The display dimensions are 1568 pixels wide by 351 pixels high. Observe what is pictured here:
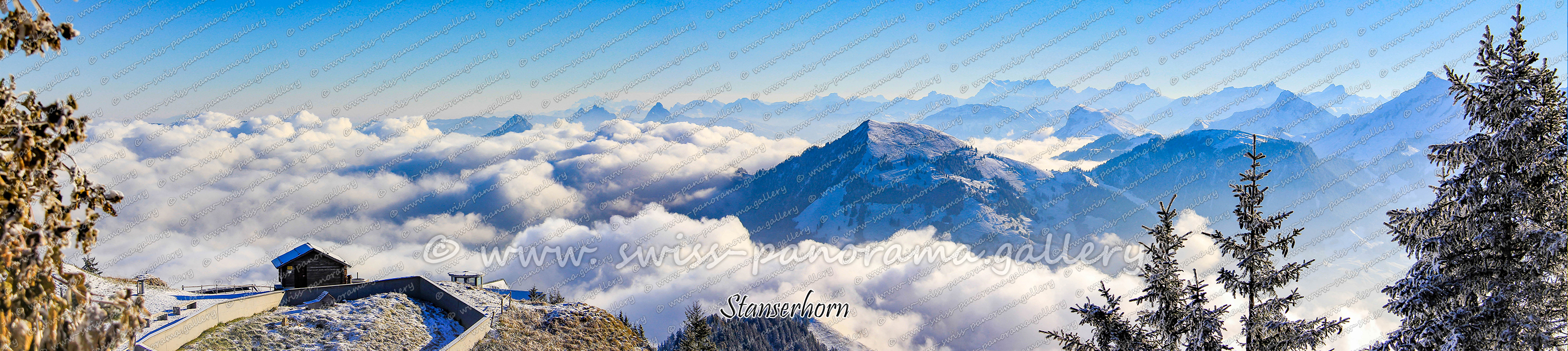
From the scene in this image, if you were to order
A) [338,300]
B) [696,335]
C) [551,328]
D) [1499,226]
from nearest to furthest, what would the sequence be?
[1499,226] < [338,300] < [551,328] < [696,335]

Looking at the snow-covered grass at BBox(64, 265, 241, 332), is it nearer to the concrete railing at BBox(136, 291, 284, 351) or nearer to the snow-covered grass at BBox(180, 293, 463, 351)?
the concrete railing at BBox(136, 291, 284, 351)

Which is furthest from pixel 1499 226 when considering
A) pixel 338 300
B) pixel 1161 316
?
pixel 338 300

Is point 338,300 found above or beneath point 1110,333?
above

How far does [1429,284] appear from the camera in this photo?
46.6 ft

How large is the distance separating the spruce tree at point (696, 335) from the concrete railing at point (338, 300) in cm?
1748

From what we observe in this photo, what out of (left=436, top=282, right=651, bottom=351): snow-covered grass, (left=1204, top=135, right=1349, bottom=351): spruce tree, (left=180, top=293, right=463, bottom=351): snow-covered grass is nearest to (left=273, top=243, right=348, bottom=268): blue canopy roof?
(left=180, top=293, right=463, bottom=351): snow-covered grass

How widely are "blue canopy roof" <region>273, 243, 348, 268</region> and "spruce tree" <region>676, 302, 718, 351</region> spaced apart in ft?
72.4

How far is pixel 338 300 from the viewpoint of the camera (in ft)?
127

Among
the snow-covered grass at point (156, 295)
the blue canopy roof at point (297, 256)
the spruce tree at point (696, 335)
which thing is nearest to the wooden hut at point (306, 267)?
the blue canopy roof at point (297, 256)

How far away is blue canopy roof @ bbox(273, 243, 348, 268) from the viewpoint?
135 ft

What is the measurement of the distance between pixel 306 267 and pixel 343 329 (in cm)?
1088

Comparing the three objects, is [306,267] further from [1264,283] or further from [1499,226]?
[1499,226]

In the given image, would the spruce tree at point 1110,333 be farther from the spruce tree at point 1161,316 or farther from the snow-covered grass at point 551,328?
the snow-covered grass at point 551,328

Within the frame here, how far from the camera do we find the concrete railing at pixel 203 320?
87.9 feet
